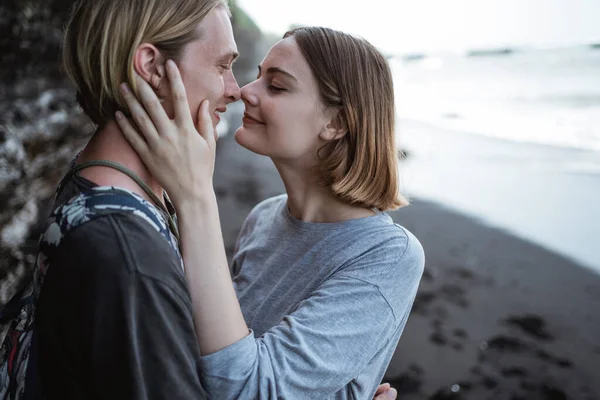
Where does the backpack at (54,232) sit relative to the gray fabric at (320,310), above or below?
above

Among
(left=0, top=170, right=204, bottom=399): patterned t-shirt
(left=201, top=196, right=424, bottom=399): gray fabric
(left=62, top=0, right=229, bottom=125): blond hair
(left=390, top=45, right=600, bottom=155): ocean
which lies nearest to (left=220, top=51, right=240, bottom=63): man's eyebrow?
(left=62, top=0, right=229, bottom=125): blond hair

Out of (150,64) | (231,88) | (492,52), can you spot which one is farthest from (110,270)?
(492,52)

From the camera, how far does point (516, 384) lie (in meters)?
4.83

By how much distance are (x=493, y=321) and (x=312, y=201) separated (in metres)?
4.30

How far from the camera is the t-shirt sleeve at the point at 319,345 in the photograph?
1656 millimetres

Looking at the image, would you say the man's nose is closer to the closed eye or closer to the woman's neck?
the closed eye

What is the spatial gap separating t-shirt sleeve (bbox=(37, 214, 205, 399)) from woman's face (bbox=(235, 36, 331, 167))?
1.16m

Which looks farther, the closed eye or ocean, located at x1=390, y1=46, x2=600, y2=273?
ocean, located at x1=390, y1=46, x2=600, y2=273

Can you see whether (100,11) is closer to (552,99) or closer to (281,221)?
(281,221)

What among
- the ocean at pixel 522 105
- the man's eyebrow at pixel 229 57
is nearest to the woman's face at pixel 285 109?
the man's eyebrow at pixel 229 57

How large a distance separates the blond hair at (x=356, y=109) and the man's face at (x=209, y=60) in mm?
585

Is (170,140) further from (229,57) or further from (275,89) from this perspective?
(275,89)

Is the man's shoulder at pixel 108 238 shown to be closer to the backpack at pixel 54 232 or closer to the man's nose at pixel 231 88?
the backpack at pixel 54 232

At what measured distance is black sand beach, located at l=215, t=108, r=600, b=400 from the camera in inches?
190
